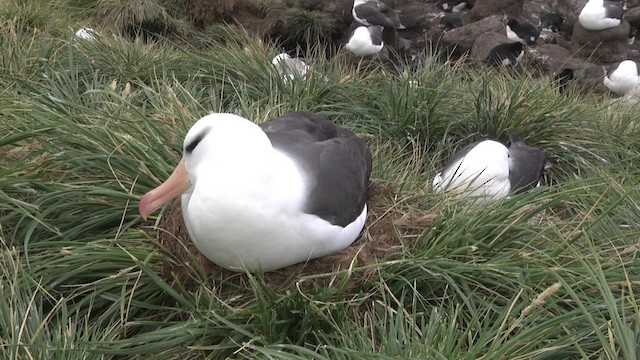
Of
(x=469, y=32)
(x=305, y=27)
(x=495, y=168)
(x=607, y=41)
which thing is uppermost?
(x=495, y=168)

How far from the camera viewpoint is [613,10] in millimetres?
8047

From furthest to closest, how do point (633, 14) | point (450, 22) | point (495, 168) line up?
point (450, 22) < point (633, 14) < point (495, 168)

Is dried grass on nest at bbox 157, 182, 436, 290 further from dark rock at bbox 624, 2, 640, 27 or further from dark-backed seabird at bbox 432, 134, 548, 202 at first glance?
dark rock at bbox 624, 2, 640, 27

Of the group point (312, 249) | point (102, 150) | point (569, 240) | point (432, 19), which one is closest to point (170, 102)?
point (102, 150)

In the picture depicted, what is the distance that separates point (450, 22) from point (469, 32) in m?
0.65

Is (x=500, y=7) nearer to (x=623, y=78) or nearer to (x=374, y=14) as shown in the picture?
(x=374, y=14)

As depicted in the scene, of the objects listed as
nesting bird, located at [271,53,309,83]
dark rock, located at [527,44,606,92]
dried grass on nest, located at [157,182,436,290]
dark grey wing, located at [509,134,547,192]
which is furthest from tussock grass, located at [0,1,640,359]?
dark rock, located at [527,44,606,92]

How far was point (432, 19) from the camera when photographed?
993 cm

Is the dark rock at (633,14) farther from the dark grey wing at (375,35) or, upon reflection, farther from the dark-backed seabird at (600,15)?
the dark grey wing at (375,35)

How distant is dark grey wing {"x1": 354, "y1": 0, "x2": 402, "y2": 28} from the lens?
9.03 metres

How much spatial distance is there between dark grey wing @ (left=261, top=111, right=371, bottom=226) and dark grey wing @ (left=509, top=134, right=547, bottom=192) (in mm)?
1355

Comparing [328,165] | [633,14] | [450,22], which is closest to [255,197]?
[328,165]

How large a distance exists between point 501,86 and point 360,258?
268cm

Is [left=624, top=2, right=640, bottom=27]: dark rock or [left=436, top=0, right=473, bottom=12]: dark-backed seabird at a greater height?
[left=624, top=2, right=640, bottom=27]: dark rock
